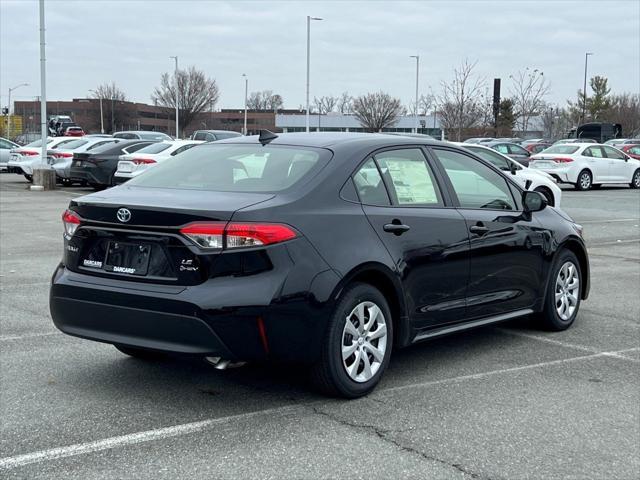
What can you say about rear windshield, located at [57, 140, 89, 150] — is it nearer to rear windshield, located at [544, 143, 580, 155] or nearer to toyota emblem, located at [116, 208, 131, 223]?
rear windshield, located at [544, 143, 580, 155]

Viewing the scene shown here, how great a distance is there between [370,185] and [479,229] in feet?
3.52

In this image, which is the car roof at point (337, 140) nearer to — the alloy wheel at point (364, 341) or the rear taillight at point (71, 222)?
the alloy wheel at point (364, 341)

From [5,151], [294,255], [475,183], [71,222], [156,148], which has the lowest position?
[294,255]

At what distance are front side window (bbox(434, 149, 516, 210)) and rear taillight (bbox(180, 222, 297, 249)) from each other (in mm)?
1949

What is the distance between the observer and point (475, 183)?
254 inches

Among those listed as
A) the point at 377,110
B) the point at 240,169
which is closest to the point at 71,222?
the point at 240,169

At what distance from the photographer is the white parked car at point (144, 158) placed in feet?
68.9

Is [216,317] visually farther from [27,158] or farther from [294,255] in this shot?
[27,158]

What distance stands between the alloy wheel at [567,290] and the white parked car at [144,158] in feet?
48.0

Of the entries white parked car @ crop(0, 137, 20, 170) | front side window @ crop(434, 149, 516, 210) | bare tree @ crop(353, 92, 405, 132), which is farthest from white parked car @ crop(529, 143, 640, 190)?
bare tree @ crop(353, 92, 405, 132)

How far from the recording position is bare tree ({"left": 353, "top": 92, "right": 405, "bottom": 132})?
3034 inches

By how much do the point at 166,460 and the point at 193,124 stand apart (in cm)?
8565

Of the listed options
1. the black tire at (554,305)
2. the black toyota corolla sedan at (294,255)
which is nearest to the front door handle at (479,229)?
the black toyota corolla sedan at (294,255)

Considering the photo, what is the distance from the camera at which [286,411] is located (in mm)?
4902
